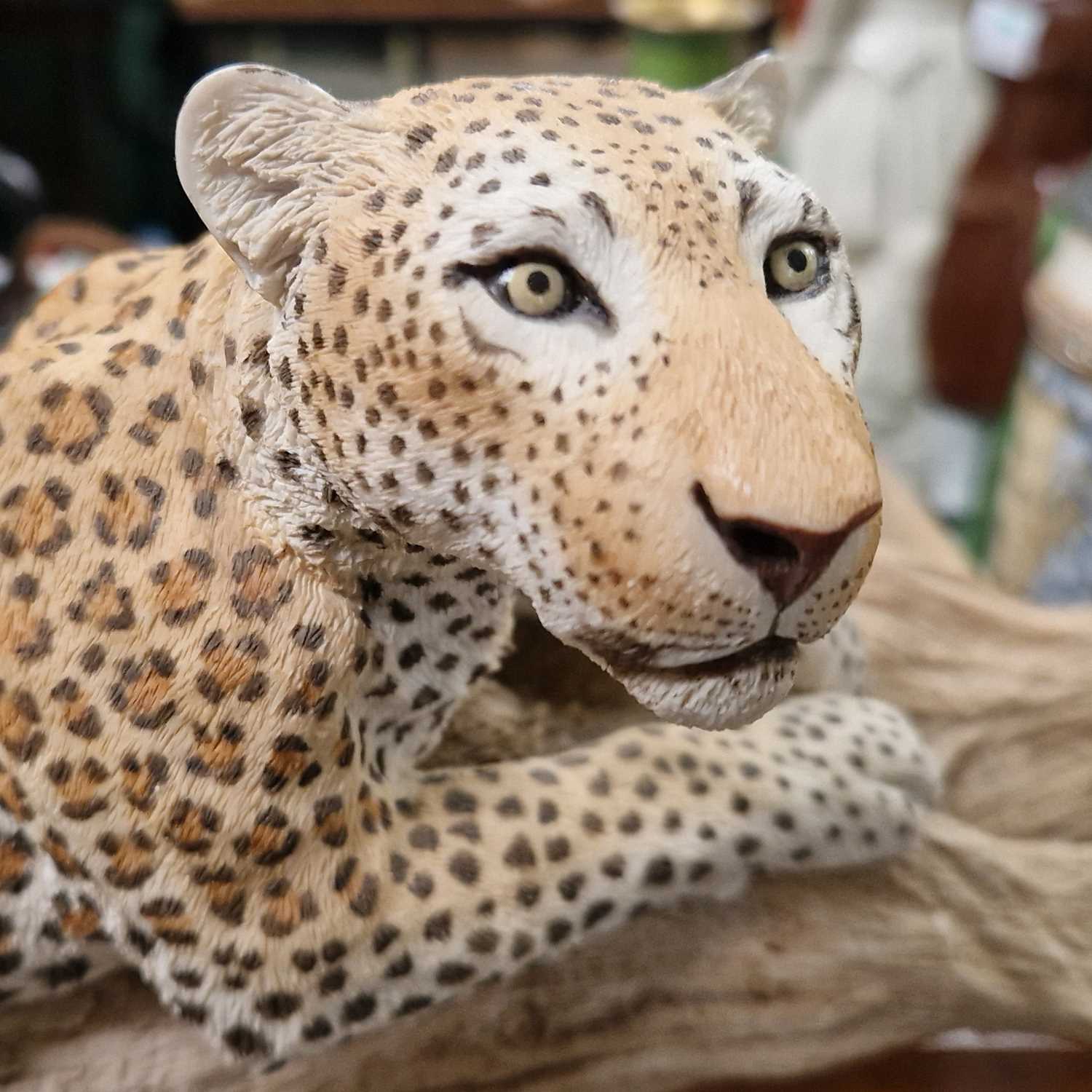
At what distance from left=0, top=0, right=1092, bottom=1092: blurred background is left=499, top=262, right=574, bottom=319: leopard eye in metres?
1.35

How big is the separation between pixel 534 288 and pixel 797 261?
16 centimetres

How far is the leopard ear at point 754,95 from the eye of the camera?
727 mm

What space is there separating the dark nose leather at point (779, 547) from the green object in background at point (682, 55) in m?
1.55

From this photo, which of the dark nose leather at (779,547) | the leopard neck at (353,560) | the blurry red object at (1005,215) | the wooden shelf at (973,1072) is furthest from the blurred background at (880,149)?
the dark nose leather at (779,547)

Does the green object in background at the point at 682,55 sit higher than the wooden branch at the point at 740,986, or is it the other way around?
the green object in background at the point at 682,55

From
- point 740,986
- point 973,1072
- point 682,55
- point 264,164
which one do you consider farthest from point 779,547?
point 682,55

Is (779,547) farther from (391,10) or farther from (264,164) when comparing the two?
(391,10)

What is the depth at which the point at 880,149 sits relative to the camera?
213 cm

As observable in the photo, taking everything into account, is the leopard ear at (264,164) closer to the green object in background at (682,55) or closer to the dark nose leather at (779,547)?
the dark nose leather at (779,547)

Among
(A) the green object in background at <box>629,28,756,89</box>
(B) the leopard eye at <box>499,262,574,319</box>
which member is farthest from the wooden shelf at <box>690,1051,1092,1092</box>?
(A) the green object in background at <box>629,28,756,89</box>

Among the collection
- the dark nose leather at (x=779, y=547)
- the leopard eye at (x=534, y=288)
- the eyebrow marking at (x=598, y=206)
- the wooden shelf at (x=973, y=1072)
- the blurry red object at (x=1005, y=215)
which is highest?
the eyebrow marking at (x=598, y=206)

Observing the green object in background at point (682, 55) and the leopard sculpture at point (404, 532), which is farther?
the green object in background at point (682, 55)

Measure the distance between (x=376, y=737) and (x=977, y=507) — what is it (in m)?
1.80

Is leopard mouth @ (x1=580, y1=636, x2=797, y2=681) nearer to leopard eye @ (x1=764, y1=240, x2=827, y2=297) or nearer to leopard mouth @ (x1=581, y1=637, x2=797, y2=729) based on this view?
leopard mouth @ (x1=581, y1=637, x2=797, y2=729)
